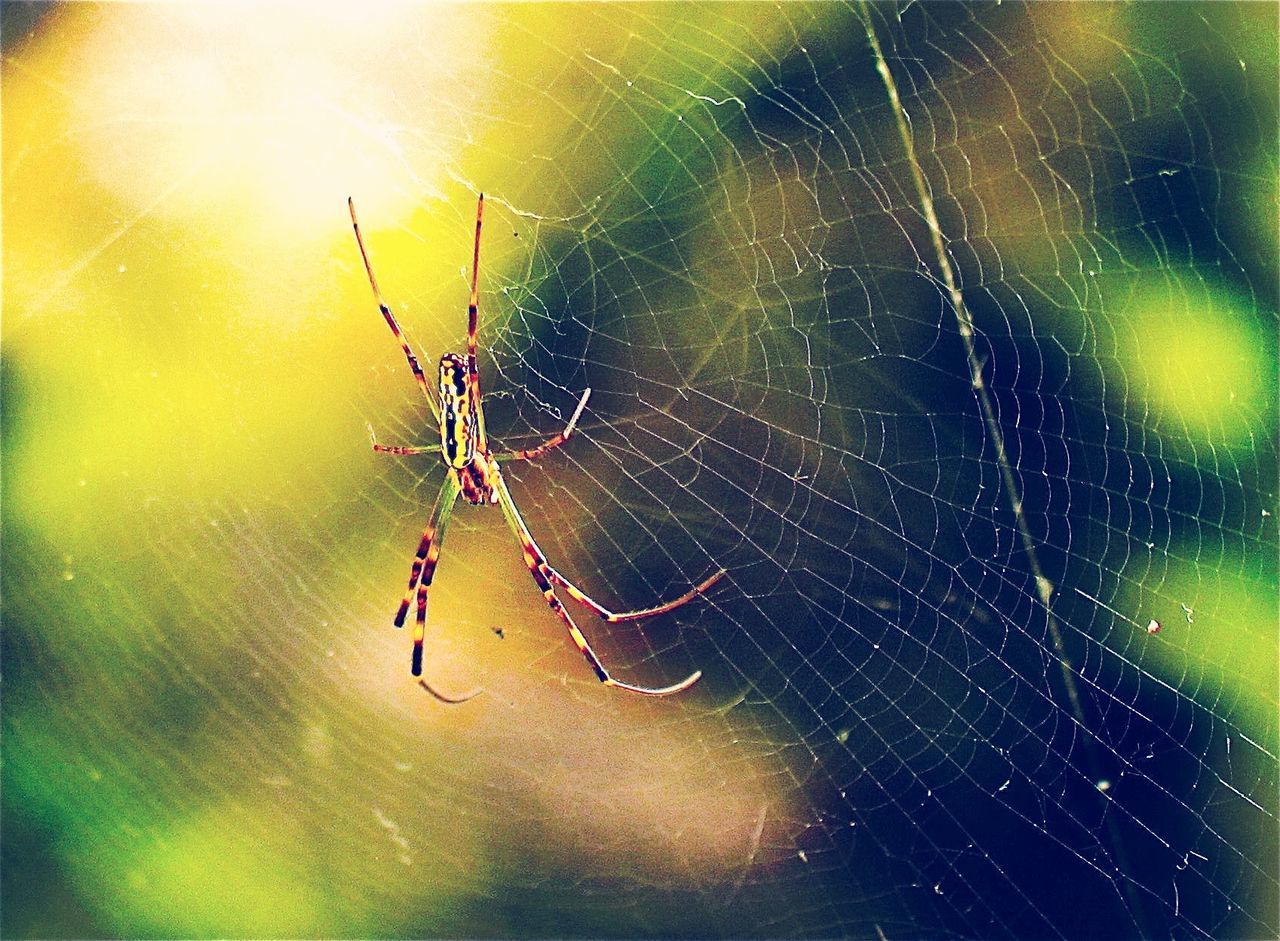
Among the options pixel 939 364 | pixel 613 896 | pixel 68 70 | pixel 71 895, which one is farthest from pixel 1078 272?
pixel 71 895

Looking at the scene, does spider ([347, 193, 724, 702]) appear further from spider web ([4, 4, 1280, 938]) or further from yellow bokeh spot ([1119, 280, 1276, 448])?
yellow bokeh spot ([1119, 280, 1276, 448])

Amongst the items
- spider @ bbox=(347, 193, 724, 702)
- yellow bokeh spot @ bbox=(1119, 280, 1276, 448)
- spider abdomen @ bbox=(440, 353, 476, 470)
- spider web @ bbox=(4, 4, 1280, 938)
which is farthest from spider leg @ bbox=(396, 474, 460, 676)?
yellow bokeh spot @ bbox=(1119, 280, 1276, 448)

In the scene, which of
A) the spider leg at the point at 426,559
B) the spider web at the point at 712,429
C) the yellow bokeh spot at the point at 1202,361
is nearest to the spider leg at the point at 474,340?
the spider web at the point at 712,429

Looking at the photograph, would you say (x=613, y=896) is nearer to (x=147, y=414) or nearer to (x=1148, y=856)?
(x=1148, y=856)

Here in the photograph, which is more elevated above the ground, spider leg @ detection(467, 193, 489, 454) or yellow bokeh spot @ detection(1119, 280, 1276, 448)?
spider leg @ detection(467, 193, 489, 454)

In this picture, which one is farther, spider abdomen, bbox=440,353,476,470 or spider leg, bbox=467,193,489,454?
spider abdomen, bbox=440,353,476,470

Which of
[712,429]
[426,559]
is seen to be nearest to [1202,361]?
[712,429]

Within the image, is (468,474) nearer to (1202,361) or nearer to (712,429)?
(712,429)
